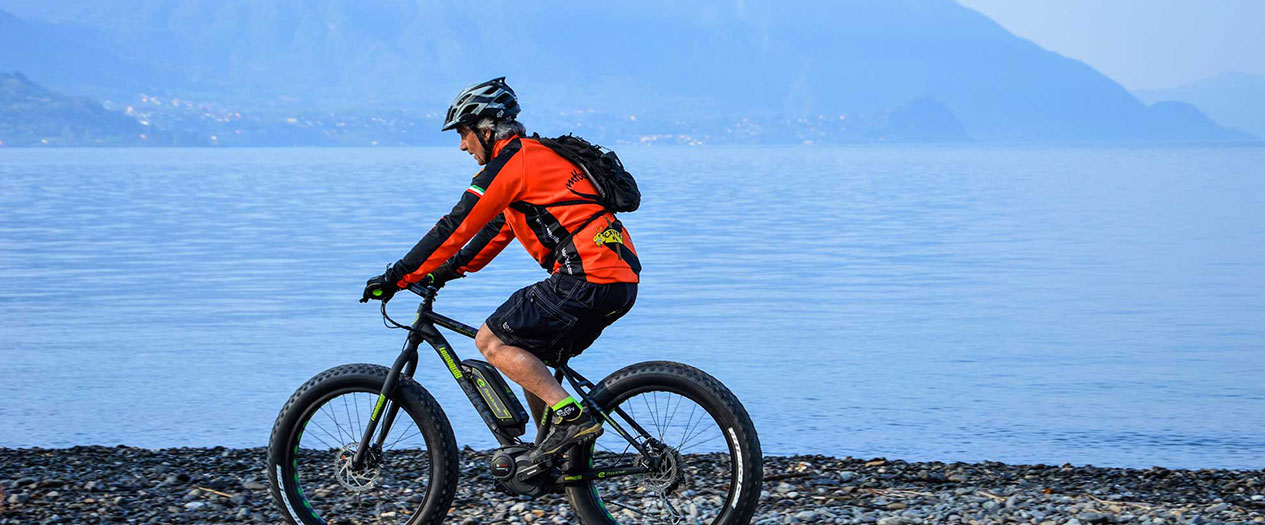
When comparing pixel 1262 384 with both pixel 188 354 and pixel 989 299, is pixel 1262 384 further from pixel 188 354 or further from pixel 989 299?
pixel 188 354

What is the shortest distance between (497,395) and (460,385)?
0.73 feet

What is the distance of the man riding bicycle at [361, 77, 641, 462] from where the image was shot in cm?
645

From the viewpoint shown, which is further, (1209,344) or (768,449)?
(1209,344)

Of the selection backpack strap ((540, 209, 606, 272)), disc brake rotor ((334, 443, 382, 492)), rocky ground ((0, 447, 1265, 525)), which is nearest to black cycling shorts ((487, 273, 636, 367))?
backpack strap ((540, 209, 606, 272))

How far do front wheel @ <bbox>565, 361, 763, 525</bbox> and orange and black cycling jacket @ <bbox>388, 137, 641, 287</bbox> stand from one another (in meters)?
0.50

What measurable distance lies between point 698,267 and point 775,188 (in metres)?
56.9

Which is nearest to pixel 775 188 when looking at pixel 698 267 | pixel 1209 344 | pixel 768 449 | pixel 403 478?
pixel 698 267

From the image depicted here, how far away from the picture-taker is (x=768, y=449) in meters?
13.1

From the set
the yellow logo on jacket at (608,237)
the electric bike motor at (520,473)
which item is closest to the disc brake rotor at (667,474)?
the electric bike motor at (520,473)

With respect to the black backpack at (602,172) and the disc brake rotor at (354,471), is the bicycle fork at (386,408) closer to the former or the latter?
the disc brake rotor at (354,471)

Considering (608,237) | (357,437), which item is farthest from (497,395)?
(608,237)

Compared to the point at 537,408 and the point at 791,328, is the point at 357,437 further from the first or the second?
the point at 791,328

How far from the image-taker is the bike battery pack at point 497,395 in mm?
6828

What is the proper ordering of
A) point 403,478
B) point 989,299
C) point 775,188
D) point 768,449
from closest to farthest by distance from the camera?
point 403,478 → point 768,449 → point 989,299 → point 775,188
